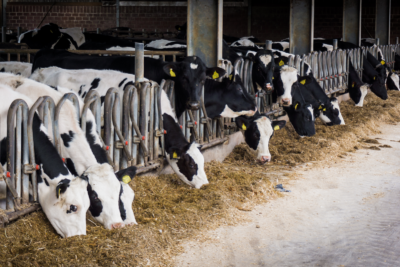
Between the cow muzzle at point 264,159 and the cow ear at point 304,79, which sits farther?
the cow ear at point 304,79

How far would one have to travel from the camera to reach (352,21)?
15.2 metres

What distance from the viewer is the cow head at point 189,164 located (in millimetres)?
5555

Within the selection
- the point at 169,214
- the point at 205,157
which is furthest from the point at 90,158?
the point at 205,157

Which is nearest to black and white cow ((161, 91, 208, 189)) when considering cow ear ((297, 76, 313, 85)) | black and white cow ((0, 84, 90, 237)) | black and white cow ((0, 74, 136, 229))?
black and white cow ((0, 74, 136, 229))

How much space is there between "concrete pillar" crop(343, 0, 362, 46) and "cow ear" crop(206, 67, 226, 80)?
941 centimetres

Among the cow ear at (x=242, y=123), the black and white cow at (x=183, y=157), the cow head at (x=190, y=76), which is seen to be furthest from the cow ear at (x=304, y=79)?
the black and white cow at (x=183, y=157)

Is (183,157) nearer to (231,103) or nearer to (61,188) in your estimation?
(231,103)

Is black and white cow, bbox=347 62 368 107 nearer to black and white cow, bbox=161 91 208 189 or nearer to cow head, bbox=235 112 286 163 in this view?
cow head, bbox=235 112 286 163

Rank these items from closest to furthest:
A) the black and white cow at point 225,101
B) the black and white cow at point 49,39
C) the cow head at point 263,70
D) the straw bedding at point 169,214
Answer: the straw bedding at point 169,214 → the black and white cow at point 225,101 → the cow head at point 263,70 → the black and white cow at point 49,39

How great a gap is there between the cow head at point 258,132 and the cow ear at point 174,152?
184cm

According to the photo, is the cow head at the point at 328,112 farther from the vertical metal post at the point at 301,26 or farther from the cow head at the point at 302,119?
the vertical metal post at the point at 301,26

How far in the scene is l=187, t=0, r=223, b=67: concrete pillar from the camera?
710 centimetres

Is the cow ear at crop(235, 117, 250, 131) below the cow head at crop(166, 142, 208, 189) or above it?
above

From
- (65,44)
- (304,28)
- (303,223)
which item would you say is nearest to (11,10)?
(65,44)
